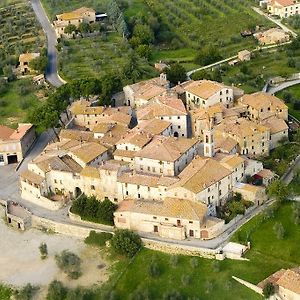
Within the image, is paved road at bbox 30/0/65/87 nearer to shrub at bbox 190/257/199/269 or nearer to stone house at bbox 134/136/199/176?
stone house at bbox 134/136/199/176

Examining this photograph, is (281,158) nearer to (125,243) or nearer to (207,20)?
(125,243)

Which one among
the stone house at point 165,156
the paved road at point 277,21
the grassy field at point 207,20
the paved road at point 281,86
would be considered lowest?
the paved road at point 277,21

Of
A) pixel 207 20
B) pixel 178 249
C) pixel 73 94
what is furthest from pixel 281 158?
pixel 207 20

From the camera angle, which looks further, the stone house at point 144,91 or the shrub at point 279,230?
the stone house at point 144,91

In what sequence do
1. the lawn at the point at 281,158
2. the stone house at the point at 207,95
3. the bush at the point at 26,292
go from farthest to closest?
the stone house at the point at 207,95
the lawn at the point at 281,158
the bush at the point at 26,292

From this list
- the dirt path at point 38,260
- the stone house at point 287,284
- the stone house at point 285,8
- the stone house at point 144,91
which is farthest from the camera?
the stone house at point 285,8

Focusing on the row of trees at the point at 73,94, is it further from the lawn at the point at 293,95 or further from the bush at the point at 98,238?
the lawn at the point at 293,95

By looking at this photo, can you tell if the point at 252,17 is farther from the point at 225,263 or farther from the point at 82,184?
the point at 225,263

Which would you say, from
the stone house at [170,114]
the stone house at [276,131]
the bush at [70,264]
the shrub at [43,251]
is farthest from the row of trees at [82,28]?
the bush at [70,264]
